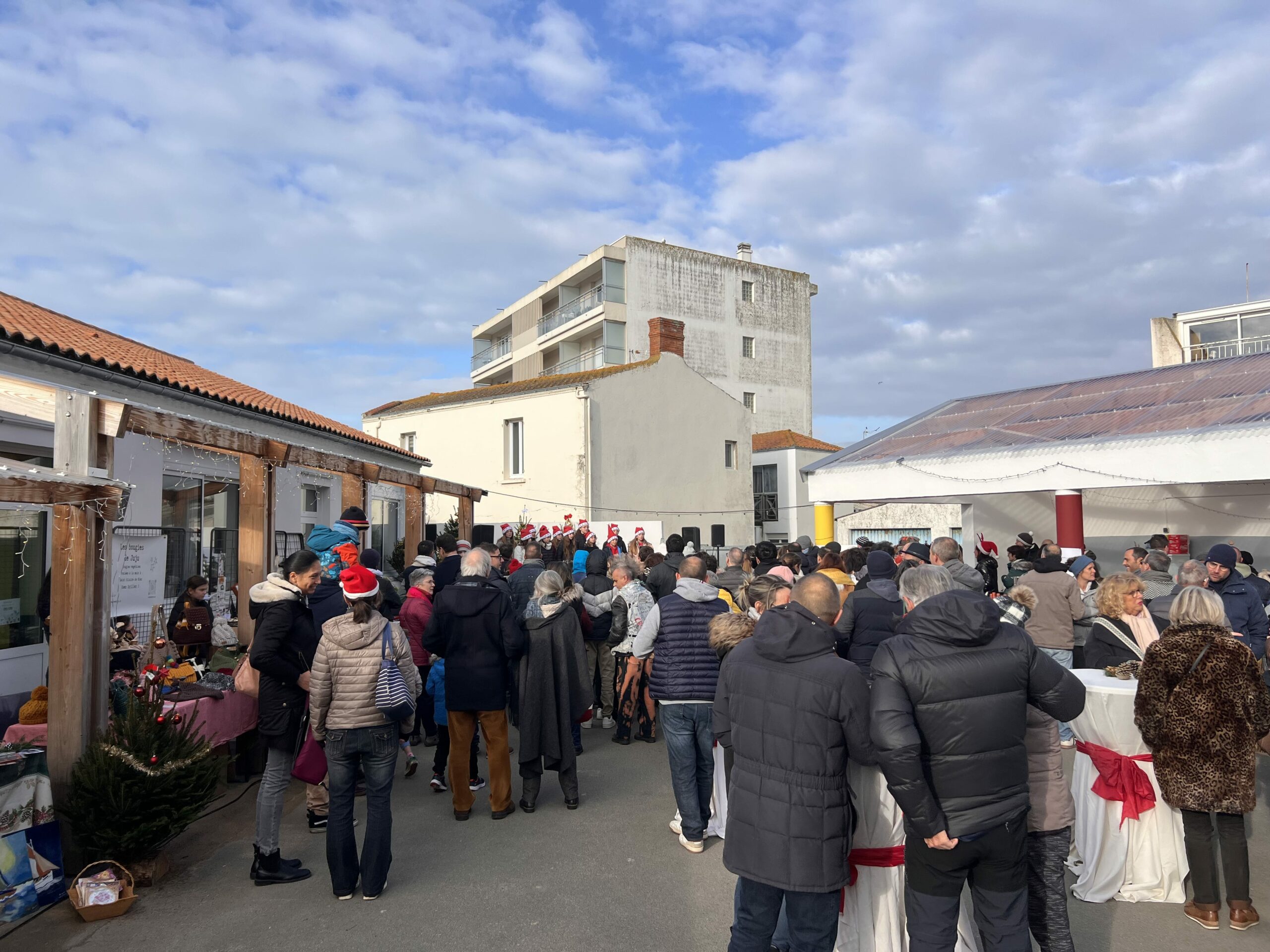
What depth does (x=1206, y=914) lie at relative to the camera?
407 centimetres

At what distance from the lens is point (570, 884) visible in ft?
15.4

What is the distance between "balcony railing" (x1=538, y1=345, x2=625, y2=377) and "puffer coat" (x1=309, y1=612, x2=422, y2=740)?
27.3 metres

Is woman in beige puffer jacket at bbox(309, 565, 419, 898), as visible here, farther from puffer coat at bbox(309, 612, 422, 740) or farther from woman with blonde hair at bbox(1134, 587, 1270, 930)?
woman with blonde hair at bbox(1134, 587, 1270, 930)

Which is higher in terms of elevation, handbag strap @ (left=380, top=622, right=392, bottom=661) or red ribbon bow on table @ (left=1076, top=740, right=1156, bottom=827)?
handbag strap @ (left=380, top=622, right=392, bottom=661)

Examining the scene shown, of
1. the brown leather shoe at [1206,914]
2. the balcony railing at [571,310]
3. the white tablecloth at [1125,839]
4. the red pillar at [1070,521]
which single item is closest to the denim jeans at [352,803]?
the white tablecloth at [1125,839]

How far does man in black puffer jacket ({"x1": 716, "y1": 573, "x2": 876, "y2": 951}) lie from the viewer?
3189 mm

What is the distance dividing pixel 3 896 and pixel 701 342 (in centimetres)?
3378

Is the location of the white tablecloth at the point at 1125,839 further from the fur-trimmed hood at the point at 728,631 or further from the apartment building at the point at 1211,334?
the apartment building at the point at 1211,334

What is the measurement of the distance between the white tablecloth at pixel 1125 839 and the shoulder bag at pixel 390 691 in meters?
3.70

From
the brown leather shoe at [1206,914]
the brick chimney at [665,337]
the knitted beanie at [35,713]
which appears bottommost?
the brown leather shoe at [1206,914]

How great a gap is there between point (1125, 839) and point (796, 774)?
8.20ft

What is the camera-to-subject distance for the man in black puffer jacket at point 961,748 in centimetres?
299

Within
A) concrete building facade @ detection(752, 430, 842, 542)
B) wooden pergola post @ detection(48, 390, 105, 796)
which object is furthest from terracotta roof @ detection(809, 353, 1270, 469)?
concrete building facade @ detection(752, 430, 842, 542)

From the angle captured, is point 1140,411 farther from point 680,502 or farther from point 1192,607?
point 680,502
